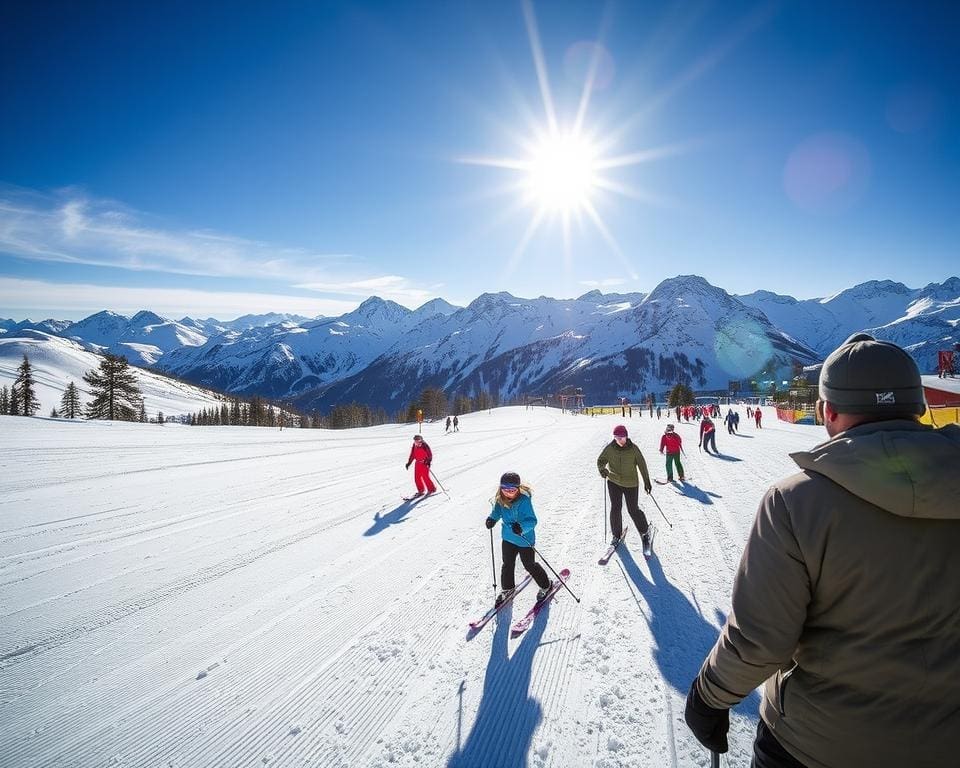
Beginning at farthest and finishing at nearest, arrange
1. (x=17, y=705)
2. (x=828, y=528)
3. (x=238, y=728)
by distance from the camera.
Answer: (x=17, y=705) < (x=238, y=728) < (x=828, y=528)

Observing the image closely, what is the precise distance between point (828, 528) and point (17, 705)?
731 cm

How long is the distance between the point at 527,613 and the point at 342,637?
2.48 m

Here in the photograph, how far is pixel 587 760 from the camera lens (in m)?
3.98

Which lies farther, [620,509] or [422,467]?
[422,467]

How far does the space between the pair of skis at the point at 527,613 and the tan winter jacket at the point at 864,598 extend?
4416mm

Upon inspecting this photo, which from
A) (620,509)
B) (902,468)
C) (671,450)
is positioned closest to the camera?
(902,468)

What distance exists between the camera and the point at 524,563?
6738mm

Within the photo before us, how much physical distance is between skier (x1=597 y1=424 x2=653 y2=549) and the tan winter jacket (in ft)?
22.1

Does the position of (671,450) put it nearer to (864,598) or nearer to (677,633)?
(677,633)

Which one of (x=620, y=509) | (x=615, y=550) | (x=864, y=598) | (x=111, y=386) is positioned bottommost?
(x=615, y=550)

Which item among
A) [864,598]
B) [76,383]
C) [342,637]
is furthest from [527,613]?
[76,383]

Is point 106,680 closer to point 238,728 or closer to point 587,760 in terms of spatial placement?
point 238,728

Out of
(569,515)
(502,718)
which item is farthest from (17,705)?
(569,515)

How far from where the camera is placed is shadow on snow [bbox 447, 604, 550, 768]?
4059 mm
